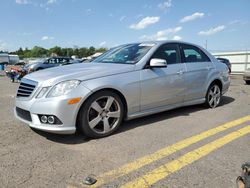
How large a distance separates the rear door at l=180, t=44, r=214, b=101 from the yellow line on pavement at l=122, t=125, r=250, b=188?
4.78 feet

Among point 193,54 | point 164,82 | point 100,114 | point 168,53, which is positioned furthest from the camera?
point 193,54

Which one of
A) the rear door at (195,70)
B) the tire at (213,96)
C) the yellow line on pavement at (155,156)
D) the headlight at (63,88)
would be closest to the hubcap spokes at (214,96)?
the tire at (213,96)

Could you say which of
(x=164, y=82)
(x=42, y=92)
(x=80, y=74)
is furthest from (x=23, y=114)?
(x=164, y=82)

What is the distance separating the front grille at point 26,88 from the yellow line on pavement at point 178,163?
2.00m

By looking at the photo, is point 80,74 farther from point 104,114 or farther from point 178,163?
point 178,163

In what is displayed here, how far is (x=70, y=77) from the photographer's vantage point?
336 cm

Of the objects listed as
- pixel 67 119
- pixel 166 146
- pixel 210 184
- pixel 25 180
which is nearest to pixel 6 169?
pixel 25 180

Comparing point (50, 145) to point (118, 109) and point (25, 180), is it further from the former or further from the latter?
point (118, 109)

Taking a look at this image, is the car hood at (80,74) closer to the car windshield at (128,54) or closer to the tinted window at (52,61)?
the car windshield at (128,54)

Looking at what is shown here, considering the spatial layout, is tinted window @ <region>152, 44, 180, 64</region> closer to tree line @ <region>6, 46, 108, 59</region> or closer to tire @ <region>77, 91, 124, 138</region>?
tire @ <region>77, 91, 124, 138</region>

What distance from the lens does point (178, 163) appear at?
2756mm

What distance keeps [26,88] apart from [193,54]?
3464mm

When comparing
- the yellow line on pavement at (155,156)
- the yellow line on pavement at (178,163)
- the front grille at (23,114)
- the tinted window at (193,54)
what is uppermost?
the tinted window at (193,54)

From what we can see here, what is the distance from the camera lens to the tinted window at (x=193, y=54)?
4.90 meters
